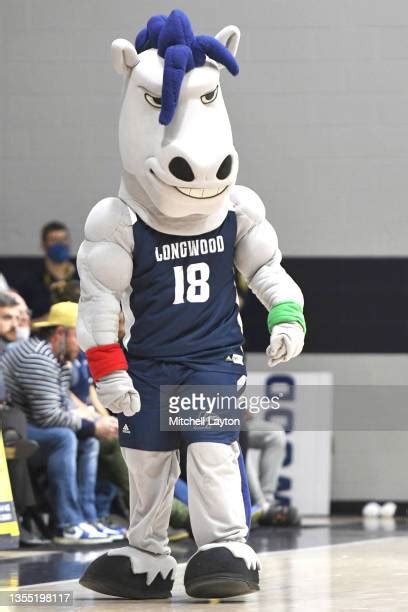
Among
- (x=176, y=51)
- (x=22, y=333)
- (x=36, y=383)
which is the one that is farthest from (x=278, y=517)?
(x=176, y=51)

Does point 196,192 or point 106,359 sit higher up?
point 196,192

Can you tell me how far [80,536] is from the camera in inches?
271

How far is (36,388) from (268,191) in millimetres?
3022

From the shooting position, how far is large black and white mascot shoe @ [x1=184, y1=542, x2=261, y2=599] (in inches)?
169

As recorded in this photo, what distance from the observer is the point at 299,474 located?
9.02 meters

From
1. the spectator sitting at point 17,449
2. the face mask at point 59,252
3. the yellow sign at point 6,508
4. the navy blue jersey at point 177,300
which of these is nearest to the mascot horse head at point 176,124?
the navy blue jersey at point 177,300

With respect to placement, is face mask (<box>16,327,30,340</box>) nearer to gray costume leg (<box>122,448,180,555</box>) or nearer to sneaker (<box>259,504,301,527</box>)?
sneaker (<box>259,504,301,527</box>)

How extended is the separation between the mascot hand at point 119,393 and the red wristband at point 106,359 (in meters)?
0.02

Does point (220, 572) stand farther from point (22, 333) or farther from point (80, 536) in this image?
point (22, 333)

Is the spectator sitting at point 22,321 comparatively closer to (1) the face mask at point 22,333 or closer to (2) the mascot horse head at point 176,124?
(1) the face mask at point 22,333

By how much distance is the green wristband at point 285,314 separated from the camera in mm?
4547

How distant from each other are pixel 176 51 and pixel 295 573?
2.14m

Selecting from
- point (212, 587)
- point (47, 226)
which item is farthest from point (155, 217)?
point (47, 226)

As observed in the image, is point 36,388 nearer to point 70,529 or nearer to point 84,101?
point 70,529
